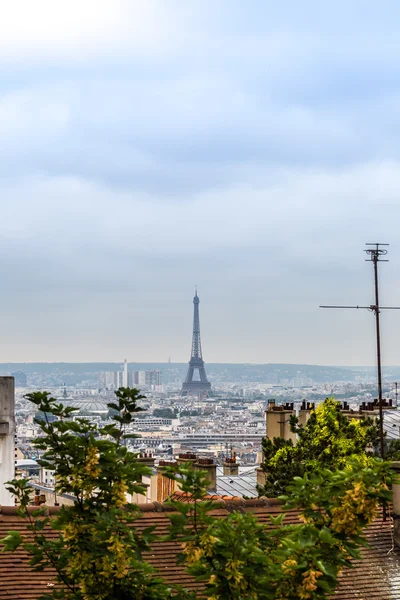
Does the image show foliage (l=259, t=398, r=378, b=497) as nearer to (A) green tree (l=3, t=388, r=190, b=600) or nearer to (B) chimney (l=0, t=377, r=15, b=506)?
(B) chimney (l=0, t=377, r=15, b=506)

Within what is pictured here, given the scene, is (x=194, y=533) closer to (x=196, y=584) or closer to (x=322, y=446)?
(x=196, y=584)

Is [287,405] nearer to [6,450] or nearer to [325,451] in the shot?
[325,451]

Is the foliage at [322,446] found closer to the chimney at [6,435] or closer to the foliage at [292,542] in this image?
the chimney at [6,435]

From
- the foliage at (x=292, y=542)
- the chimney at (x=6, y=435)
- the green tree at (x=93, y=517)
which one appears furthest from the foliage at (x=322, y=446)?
the foliage at (x=292, y=542)

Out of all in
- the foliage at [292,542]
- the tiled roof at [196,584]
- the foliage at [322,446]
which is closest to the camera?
the foliage at [292,542]

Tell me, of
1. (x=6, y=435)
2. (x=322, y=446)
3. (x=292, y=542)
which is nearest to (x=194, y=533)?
(x=292, y=542)

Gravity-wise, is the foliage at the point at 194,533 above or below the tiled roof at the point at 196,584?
above

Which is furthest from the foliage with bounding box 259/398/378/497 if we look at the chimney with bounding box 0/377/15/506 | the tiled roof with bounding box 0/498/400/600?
the tiled roof with bounding box 0/498/400/600
